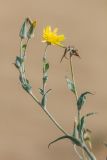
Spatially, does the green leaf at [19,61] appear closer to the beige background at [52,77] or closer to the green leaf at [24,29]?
the green leaf at [24,29]

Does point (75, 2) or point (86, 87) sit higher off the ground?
point (75, 2)

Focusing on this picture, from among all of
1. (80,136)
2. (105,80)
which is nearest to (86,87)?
(105,80)

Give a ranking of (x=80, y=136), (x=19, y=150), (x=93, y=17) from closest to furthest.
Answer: (x=80, y=136), (x=19, y=150), (x=93, y=17)

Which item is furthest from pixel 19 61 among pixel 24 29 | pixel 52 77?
pixel 52 77

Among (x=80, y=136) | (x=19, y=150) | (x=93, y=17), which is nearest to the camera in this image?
(x=80, y=136)

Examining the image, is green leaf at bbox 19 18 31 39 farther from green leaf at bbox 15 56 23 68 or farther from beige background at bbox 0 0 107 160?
beige background at bbox 0 0 107 160

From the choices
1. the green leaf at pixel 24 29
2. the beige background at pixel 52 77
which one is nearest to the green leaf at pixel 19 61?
the green leaf at pixel 24 29

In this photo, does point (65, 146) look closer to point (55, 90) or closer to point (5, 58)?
point (55, 90)

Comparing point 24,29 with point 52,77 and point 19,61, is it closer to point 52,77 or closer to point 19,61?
point 19,61
